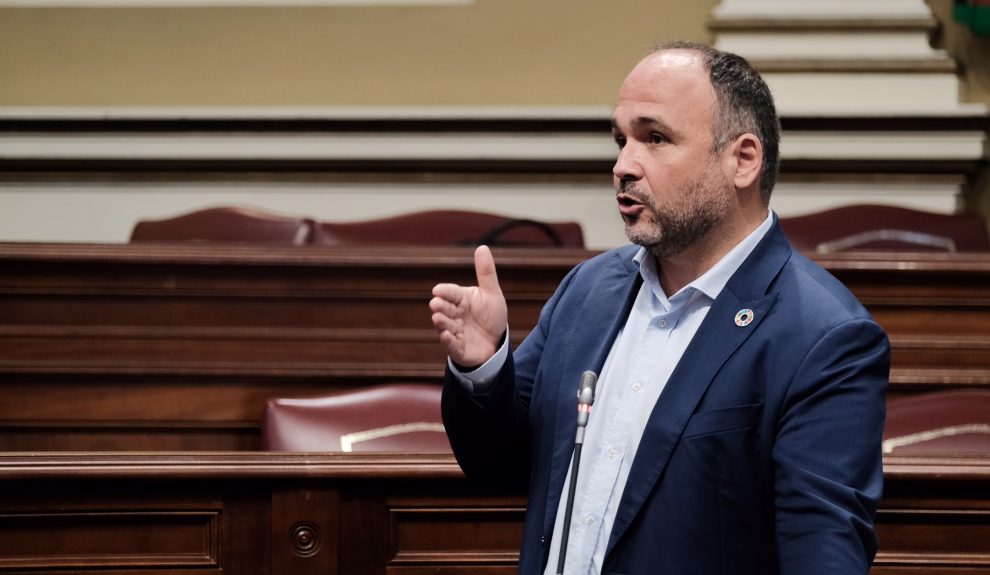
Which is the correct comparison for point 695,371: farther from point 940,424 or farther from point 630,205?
point 940,424

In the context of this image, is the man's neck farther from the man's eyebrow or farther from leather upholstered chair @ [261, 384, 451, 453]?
leather upholstered chair @ [261, 384, 451, 453]

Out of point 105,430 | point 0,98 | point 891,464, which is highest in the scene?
point 0,98

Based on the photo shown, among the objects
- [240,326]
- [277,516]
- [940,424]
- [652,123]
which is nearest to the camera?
[652,123]

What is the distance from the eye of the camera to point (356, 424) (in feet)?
4.47

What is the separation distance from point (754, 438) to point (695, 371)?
6cm

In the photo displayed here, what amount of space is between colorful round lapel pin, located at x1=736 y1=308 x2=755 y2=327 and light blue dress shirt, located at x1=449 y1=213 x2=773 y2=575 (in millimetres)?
36

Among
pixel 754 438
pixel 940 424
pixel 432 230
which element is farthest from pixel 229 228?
pixel 754 438

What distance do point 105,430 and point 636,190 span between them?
104cm

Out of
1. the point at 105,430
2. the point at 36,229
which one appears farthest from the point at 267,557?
the point at 36,229

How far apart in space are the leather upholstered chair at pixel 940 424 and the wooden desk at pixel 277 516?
0.25 metres

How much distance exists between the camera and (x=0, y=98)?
8.71ft

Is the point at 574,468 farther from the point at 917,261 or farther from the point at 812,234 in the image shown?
the point at 812,234

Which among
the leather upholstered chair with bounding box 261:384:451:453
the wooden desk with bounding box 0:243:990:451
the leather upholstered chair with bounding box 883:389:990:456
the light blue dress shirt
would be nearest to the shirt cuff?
the light blue dress shirt

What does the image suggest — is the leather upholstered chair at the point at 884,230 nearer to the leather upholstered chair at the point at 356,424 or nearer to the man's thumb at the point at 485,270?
the leather upholstered chair at the point at 356,424
